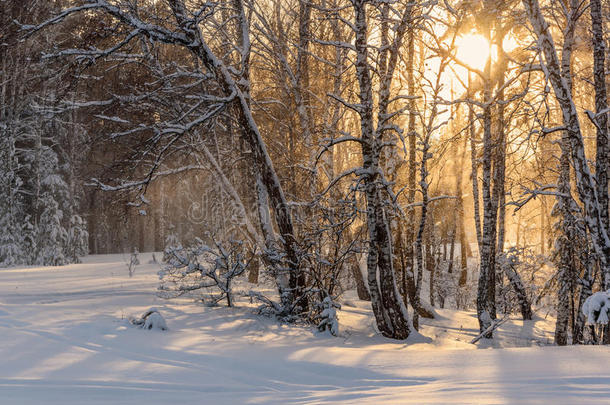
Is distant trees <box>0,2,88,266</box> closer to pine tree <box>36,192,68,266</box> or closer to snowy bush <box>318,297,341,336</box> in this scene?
pine tree <box>36,192,68,266</box>

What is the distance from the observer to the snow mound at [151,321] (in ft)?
25.4

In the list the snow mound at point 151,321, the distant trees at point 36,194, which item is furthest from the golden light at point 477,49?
the distant trees at point 36,194

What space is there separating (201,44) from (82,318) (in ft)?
17.5

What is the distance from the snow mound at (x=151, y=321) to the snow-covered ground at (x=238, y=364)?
191 mm

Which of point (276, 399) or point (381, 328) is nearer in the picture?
point (276, 399)

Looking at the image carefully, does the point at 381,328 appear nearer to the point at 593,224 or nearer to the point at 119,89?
the point at 593,224

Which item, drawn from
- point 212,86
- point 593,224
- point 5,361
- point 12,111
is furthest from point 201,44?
point 12,111

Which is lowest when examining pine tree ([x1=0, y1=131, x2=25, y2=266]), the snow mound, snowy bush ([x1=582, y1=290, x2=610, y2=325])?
the snow mound

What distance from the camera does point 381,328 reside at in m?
9.62

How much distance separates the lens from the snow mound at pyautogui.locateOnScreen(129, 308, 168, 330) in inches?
304

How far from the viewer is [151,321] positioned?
7754mm

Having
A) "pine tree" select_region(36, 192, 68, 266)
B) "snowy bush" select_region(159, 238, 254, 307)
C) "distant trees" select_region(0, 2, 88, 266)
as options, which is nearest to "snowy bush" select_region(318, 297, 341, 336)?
"snowy bush" select_region(159, 238, 254, 307)

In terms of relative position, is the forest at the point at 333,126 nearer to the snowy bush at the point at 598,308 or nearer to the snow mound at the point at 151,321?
the snowy bush at the point at 598,308

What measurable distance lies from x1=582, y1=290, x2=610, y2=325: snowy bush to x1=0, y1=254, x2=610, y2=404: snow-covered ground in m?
0.36
